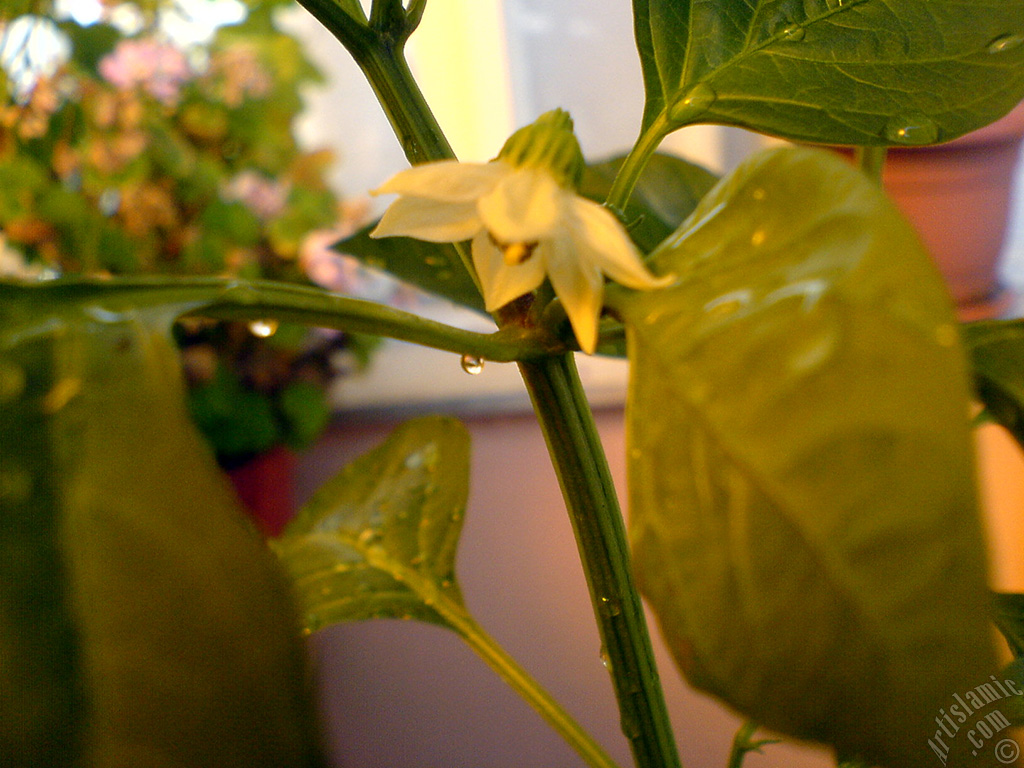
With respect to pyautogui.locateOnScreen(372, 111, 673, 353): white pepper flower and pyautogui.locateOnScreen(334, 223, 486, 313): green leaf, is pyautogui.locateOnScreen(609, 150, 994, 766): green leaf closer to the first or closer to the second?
pyautogui.locateOnScreen(372, 111, 673, 353): white pepper flower

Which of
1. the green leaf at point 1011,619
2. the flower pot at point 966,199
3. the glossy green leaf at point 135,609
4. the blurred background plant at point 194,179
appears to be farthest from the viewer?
the blurred background plant at point 194,179

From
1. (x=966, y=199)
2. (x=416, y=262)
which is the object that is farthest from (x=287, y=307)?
(x=966, y=199)

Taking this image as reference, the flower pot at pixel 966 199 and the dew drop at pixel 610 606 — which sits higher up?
the flower pot at pixel 966 199

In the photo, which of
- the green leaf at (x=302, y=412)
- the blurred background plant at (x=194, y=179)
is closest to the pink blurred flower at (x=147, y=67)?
the blurred background plant at (x=194, y=179)

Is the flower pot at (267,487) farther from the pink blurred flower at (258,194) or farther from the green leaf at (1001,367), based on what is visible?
the green leaf at (1001,367)

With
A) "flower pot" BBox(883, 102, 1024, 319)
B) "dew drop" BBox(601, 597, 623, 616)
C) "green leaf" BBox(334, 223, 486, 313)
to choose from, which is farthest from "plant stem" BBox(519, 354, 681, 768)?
"flower pot" BBox(883, 102, 1024, 319)

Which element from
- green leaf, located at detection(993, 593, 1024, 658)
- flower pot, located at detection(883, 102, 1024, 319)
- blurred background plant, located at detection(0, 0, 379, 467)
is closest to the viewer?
green leaf, located at detection(993, 593, 1024, 658)

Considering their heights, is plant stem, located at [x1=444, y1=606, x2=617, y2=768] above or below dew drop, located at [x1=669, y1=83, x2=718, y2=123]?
below

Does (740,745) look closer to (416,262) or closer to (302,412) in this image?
(416,262)
